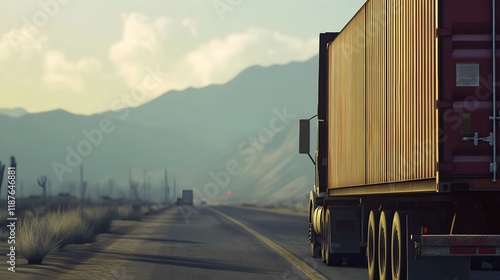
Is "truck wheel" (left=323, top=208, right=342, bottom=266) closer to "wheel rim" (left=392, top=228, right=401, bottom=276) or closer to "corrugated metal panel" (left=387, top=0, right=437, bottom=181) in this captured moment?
"wheel rim" (left=392, top=228, right=401, bottom=276)

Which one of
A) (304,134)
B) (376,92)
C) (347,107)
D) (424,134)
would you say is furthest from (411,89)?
(304,134)

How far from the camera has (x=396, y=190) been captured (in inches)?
589

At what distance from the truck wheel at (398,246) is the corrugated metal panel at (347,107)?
2441 millimetres

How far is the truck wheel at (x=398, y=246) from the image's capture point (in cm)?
1502

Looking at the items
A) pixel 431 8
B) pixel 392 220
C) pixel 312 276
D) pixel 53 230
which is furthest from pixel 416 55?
pixel 53 230

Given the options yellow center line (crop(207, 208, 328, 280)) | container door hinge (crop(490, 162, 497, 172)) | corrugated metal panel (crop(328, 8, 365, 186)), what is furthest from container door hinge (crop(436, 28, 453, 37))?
yellow center line (crop(207, 208, 328, 280))

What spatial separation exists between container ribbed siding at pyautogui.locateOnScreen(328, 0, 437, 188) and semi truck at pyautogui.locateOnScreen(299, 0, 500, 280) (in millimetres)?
17

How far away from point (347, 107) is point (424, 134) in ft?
22.9

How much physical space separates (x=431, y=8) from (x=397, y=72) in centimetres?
214

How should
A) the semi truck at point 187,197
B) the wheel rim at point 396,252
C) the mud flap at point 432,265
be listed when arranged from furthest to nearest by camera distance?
the semi truck at point 187,197 < the wheel rim at point 396,252 < the mud flap at point 432,265

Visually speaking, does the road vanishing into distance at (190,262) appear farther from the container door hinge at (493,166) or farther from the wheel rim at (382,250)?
the container door hinge at (493,166)

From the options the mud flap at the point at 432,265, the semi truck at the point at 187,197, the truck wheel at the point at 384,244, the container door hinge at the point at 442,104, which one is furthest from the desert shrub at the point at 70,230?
the semi truck at the point at 187,197

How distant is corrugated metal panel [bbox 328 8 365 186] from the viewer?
60.8 feet

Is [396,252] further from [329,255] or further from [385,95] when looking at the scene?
[329,255]
